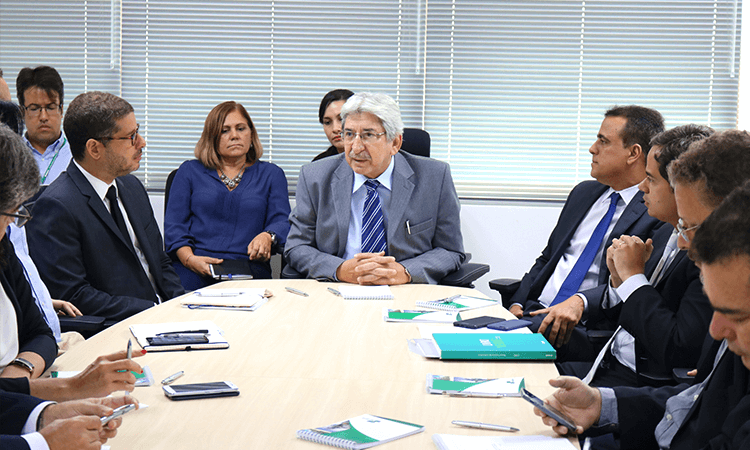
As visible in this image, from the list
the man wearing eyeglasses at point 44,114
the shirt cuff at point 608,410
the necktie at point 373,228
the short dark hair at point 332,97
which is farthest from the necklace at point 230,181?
the shirt cuff at point 608,410

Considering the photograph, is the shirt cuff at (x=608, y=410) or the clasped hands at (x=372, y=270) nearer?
the shirt cuff at (x=608, y=410)

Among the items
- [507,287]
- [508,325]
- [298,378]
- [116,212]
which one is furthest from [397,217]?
[298,378]

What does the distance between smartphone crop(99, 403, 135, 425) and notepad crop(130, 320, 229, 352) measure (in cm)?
53

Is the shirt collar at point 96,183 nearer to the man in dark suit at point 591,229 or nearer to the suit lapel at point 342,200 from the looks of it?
the suit lapel at point 342,200

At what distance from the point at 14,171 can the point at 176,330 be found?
83 cm

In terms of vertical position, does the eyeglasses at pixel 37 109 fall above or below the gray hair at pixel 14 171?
above

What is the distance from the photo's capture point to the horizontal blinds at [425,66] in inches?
176

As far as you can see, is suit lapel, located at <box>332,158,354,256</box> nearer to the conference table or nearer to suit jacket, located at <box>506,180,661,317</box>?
the conference table

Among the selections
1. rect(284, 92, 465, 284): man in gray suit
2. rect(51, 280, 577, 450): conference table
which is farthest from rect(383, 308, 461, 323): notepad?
rect(284, 92, 465, 284): man in gray suit

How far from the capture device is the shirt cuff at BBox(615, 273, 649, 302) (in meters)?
2.12

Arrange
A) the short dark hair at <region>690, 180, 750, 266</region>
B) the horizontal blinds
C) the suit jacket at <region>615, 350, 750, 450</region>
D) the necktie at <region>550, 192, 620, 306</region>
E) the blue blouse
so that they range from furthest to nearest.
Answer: the horizontal blinds → the blue blouse → the necktie at <region>550, 192, 620, 306</region> → the suit jacket at <region>615, 350, 750, 450</region> → the short dark hair at <region>690, 180, 750, 266</region>

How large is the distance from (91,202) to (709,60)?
393cm

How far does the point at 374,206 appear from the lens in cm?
326

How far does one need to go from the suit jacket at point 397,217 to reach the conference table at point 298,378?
71cm
